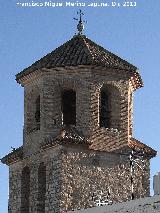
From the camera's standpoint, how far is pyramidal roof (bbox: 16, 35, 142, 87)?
2603 cm

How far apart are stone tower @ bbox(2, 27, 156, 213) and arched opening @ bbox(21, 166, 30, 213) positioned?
0.11 feet

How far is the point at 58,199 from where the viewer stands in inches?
957

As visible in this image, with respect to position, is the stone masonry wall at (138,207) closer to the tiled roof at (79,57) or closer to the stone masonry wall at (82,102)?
the stone masonry wall at (82,102)

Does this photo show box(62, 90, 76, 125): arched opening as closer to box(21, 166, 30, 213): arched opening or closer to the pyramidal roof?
the pyramidal roof

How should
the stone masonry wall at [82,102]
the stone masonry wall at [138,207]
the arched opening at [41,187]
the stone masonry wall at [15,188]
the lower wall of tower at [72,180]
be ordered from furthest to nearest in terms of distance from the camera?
the stone masonry wall at [15,188] → the stone masonry wall at [82,102] → the arched opening at [41,187] → the lower wall of tower at [72,180] → the stone masonry wall at [138,207]

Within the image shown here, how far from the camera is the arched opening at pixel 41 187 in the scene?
83.3 ft

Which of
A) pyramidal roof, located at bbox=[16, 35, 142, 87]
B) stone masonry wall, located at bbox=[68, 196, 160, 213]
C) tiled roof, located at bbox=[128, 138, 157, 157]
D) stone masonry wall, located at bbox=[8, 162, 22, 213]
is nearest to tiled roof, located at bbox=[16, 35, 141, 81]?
pyramidal roof, located at bbox=[16, 35, 142, 87]

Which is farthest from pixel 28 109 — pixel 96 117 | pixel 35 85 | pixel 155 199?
pixel 155 199

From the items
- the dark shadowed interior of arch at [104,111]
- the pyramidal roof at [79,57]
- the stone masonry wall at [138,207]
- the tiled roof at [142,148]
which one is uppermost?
the pyramidal roof at [79,57]

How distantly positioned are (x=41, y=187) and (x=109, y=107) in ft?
11.3

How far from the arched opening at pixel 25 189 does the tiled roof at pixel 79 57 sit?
130 inches

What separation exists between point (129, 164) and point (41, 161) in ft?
9.32

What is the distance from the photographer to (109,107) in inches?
1033

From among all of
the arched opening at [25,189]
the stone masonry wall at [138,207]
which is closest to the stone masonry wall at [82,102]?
the arched opening at [25,189]
